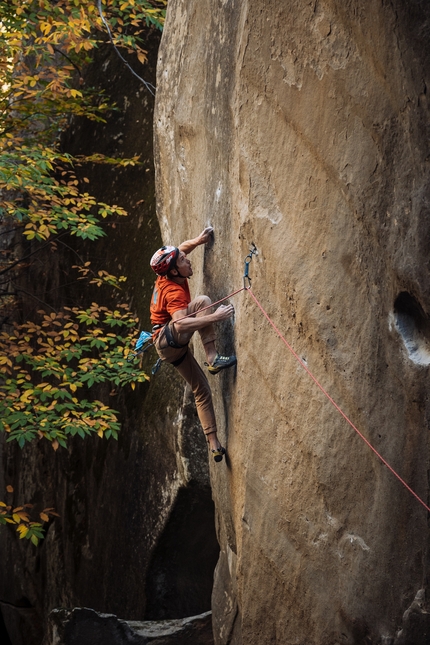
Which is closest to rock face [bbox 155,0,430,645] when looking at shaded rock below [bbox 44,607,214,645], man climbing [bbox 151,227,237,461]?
man climbing [bbox 151,227,237,461]

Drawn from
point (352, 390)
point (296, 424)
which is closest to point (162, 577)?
point (296, 424)

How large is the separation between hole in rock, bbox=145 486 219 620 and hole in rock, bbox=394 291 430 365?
17.0 ft

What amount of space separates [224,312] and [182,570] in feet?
15.2

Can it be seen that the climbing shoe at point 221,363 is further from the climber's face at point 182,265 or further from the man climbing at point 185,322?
the climber's face at point 182,265

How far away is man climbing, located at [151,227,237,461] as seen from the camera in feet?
20.0

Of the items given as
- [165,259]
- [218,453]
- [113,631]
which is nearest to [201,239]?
[165,259]

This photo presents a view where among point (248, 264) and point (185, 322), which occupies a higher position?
point (248, 264)

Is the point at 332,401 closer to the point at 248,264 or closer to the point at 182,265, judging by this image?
the point at 248,264

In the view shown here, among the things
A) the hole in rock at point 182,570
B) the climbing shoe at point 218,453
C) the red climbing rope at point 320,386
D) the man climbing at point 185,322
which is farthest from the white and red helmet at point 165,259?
the hole in rock at point 182,570

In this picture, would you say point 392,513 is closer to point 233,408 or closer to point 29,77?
point 233,408

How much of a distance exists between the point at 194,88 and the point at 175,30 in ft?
3.06

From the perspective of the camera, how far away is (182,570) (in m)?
9.60

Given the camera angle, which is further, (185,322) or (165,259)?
(165,259)

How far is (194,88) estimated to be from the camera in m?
6.94
